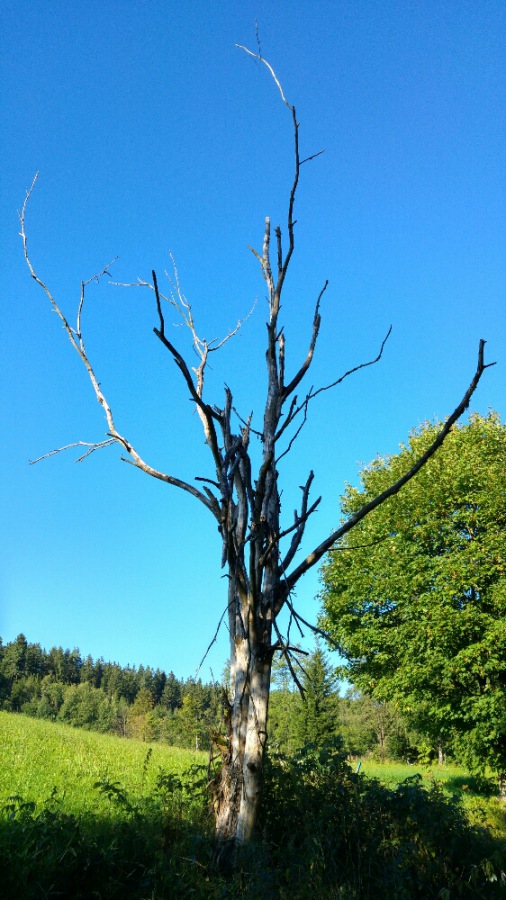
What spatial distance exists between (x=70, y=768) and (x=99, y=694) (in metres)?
108

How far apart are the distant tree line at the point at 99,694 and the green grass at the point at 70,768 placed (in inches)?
1906

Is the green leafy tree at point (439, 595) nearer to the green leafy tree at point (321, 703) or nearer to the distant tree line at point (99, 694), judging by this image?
the green leafy tree at point (321, 703)

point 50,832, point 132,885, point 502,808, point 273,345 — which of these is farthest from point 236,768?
point 502,808

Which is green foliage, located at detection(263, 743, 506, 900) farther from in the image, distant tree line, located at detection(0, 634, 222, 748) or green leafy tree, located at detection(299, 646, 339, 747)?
distant tree line, located at detection(0, 634, 222, 748)

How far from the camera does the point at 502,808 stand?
14312 mm

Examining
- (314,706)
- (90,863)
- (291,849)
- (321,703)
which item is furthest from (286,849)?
(321,703)

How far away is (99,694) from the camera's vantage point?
355 feet

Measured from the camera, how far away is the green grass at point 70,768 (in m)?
8.27

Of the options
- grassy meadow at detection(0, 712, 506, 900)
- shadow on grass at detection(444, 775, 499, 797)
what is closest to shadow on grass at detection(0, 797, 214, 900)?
grassy meadow at detection(0, 712, 506, 900)

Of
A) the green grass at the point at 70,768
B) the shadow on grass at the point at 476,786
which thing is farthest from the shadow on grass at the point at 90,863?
the shadow on grass at the point at 476,786

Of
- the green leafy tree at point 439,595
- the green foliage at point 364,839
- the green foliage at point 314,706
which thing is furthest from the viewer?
the green foliage at point 314,706

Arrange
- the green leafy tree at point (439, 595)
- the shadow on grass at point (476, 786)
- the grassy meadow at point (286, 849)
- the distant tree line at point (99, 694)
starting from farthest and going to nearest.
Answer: the distant tree line at point (99, 694) < the shadow on grass at point (476, 786) < the green leafy tree at point (439, 595) < the grassy meadow at point (286, 849)

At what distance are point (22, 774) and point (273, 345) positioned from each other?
8.96m

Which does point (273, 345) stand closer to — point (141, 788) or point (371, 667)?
point (141, 788)
